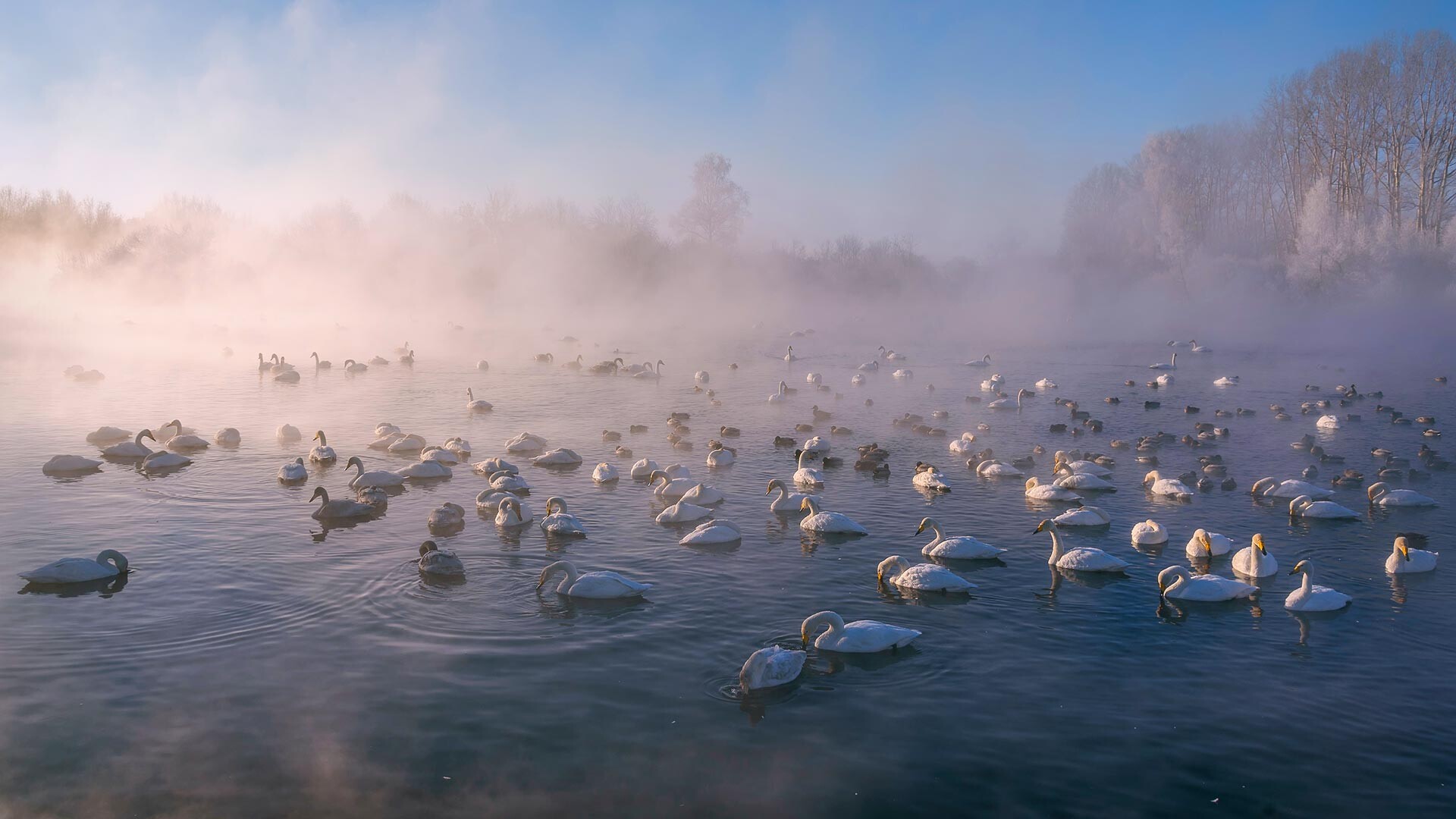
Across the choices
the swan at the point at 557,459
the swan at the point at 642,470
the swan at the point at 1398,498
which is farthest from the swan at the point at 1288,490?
the swan at the point at 557,459

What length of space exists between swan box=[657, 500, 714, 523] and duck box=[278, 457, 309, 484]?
809 centimetres

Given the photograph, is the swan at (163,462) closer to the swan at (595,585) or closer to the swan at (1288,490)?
the swan at (595,585)

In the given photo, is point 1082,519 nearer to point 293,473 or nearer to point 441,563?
point 441,563

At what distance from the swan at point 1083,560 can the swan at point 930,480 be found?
5.04 m

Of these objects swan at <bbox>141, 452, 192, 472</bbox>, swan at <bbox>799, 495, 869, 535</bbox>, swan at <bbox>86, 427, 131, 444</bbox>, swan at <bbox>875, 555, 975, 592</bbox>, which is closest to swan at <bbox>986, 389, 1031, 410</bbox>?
swan at <bbox>799, 495, 869, 535</bbox>

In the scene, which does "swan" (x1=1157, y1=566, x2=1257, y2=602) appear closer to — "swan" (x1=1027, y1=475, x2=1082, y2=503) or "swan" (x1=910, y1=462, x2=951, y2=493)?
"swan" (x1=1027, y1=475, x2=1082, y2=503)

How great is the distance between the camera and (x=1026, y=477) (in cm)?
2133

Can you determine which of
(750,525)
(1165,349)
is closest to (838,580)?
(750,525)

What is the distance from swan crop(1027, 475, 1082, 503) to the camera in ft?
62.2

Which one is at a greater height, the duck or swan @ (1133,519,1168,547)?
the duck

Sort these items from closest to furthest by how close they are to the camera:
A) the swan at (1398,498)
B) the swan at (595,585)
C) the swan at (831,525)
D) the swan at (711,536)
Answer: the swan at (595,585)
the swan at (711,536)
the swan at (831,525)
the swan at (1398,498)

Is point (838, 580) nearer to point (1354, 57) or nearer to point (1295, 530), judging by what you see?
point (1295, 530)

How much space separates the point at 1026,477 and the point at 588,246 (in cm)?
7756

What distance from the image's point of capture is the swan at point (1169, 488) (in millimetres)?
19250
